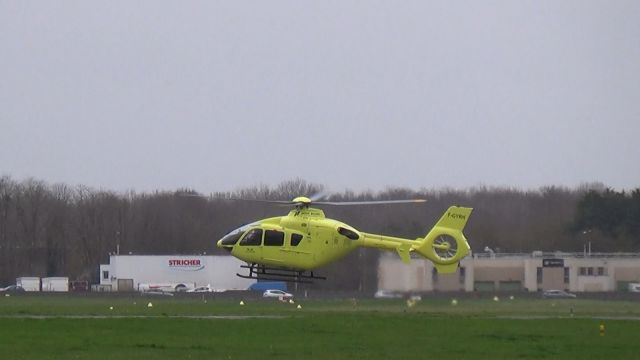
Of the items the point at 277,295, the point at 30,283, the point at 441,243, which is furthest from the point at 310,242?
the point at 30,283

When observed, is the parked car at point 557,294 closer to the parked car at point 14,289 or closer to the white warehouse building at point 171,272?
the white warehouse building at point 171,272

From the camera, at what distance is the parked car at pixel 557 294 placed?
240 ft

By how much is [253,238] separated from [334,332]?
4977mm

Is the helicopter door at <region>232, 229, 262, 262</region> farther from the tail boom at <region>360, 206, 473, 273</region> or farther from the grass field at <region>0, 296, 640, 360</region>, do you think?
the tail boom at <region>360, 206, 473, 273</region>

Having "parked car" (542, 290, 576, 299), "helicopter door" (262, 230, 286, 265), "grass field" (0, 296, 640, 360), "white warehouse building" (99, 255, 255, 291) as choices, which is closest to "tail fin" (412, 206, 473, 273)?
"grass field" (0, 296, 640, 360)

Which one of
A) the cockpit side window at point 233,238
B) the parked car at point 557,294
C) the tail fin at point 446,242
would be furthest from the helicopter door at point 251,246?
the parked car at point 557,294

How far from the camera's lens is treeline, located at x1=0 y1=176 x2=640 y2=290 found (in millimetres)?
88625

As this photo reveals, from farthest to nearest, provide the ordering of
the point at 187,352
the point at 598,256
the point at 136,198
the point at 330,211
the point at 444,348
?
the point at 136,198 < the point at 330,211 < the point at 598,256 < the point at 444,348 < the point at 187,352

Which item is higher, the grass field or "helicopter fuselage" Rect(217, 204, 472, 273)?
"helicopter fuselage" Rect(217, 204, 472, 273)

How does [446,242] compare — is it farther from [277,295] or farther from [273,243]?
[277,295]

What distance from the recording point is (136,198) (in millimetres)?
119875

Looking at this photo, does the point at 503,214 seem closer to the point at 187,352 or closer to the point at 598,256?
the point at 598,256

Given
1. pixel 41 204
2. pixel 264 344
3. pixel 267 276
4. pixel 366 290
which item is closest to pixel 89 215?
pixel 41 204

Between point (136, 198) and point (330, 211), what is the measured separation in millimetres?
35999
